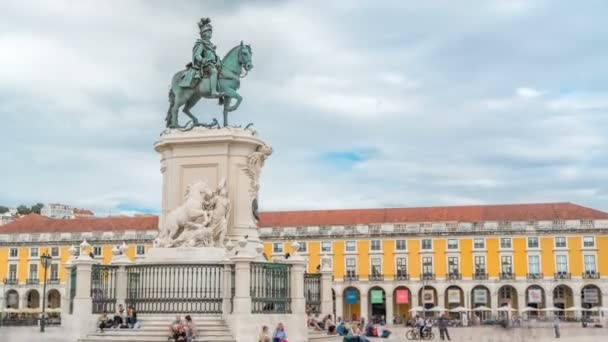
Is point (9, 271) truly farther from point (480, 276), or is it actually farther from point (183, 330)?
point (183, 330)

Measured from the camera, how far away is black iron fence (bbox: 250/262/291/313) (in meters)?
17.0

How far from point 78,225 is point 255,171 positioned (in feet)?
214

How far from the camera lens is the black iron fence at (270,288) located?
1702 centimetres

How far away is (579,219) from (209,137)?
58670mm

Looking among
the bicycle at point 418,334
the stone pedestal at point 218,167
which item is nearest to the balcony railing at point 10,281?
the bicycle at point 418,334

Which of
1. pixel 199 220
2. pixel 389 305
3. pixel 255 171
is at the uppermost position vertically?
pixel 255 171

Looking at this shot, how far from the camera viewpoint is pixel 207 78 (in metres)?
19.6

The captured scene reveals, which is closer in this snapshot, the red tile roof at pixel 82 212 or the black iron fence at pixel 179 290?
the black iron fence at pixel 179 290

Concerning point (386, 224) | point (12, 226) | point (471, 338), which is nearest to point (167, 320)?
point (471, 338)

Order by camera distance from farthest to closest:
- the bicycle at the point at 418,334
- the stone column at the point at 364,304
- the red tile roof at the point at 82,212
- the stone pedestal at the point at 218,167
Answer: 1. the red tile roof at the point at 82,212
2. the stone column at the point at 364,304
3. the bicycle at the point at 418,334
4. the stone pedestal at the point at 218,167

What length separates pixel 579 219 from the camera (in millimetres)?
71188

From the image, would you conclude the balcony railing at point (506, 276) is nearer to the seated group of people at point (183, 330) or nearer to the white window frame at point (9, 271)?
the white window frame at point (9, 271)

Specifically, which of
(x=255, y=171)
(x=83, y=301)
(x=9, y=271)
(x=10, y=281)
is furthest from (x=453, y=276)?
(x=83, y=301)

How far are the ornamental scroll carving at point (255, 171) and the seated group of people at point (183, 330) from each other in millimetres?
4255
